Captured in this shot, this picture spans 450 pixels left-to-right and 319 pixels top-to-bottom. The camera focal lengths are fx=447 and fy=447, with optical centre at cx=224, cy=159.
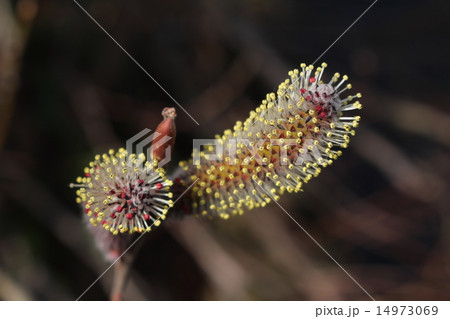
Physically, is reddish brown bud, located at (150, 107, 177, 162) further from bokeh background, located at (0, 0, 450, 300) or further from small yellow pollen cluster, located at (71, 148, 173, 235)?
bokeh background, located at (0, 0, 450, 300)

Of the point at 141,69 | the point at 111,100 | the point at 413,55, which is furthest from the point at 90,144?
the point at 413,55

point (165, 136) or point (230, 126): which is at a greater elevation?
point (230, 126)

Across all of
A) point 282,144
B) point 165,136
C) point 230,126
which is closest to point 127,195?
point 165,136

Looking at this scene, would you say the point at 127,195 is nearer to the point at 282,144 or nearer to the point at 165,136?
the point at 165,136

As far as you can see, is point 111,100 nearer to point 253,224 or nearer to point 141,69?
point 141,69

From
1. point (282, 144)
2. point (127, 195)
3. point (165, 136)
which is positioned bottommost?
point (127, 195)

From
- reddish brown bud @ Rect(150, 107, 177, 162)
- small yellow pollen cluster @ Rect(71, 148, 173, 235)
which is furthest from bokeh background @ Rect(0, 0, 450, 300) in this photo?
reddish brown bud @ Rect(150, 107, 177, 162)
